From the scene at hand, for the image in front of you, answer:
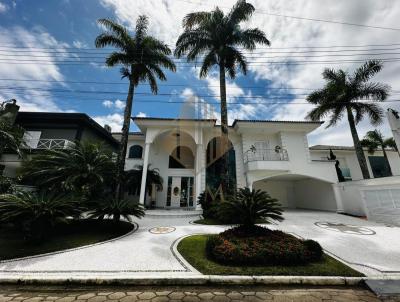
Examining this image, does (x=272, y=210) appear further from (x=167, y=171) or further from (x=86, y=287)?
(x=167, y=171)

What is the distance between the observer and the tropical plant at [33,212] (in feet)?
18.1

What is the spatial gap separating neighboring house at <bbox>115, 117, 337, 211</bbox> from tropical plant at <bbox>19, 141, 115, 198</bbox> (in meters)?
5.54

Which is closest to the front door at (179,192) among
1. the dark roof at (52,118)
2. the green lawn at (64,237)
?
the green lawn at (64,237)

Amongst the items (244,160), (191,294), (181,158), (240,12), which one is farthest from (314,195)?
(191,294)

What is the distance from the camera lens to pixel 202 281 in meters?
3.83

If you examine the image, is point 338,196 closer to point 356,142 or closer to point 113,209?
point 356,142

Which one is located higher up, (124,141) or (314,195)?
(124,141)

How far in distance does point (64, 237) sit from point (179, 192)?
1051cm

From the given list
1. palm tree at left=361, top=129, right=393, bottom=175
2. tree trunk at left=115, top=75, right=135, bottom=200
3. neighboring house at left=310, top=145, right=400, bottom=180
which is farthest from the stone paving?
palm tree at left=361, top=129, right=393, bottom=175

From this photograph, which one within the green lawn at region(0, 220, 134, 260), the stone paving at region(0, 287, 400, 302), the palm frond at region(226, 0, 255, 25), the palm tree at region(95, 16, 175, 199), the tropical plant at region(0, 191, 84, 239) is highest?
the palm frond at region(226, 0, 255, 25)

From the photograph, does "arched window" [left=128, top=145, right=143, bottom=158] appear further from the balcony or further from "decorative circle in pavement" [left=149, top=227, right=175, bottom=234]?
"decorative circle in pavement" [left=149, top=227, right=175, bottom=234]

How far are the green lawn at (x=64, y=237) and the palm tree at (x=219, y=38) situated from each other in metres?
8.24

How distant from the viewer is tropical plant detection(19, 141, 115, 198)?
Answer: 8.34 metres

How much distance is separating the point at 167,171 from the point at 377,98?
1835 cm
